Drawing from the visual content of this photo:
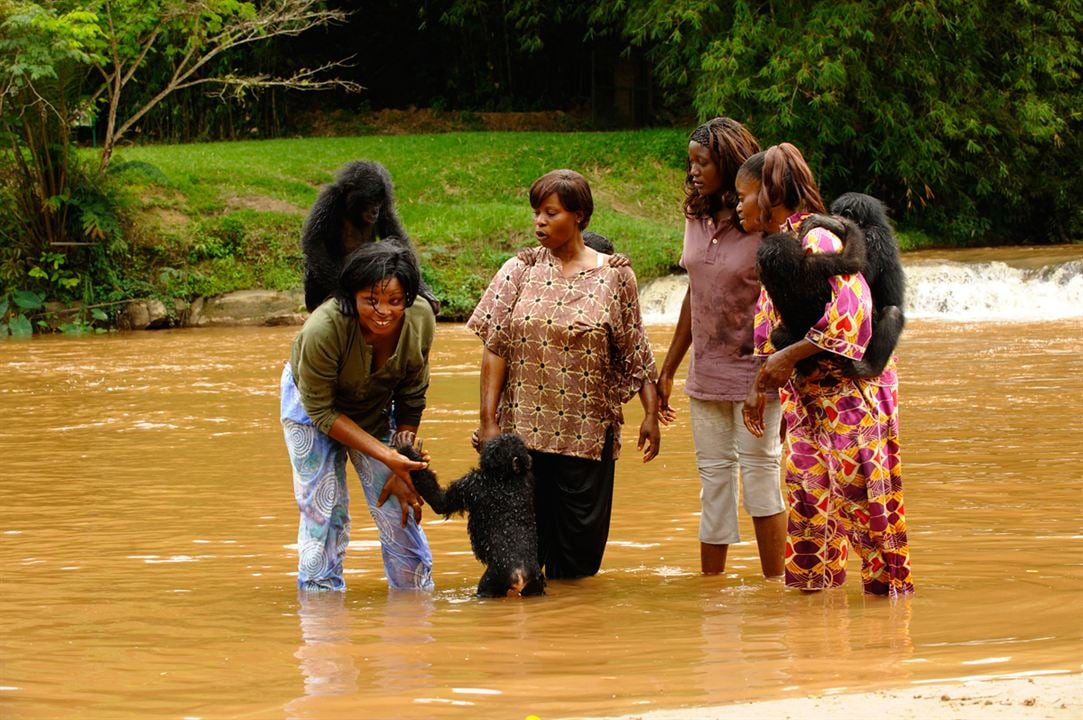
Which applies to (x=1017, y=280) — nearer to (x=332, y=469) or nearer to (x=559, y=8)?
(x=559, y=8)

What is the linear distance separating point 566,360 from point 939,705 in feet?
7.52

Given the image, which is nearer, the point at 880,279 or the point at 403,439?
the point at 880,279

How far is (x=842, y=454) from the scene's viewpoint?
498 cm

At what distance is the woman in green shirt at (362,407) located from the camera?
507 centimetres

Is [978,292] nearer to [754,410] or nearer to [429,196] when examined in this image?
[429,196]

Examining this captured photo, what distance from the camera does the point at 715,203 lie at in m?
5.70

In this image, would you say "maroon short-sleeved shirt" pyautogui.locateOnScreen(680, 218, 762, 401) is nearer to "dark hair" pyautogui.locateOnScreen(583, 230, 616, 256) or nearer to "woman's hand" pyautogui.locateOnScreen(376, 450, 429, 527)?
"dark hair" pyautogui.locateOnScreen(583, 230, 616, 256)

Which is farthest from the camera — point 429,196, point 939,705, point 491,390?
point 429,196

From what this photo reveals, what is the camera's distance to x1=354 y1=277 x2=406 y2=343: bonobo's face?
16.5 feet

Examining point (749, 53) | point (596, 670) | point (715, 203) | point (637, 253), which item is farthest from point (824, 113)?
point (596, 670)

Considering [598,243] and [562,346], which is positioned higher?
[598,243]

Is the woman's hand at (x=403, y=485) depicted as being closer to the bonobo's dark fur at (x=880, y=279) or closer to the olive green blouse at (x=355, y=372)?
the olive green blouse at (x=355, y=372)

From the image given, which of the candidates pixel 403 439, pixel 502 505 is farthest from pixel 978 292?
pixel 403 439

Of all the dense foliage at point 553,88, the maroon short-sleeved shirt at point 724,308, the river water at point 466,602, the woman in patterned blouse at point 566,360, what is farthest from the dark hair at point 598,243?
the dense foliage at point 553,88
